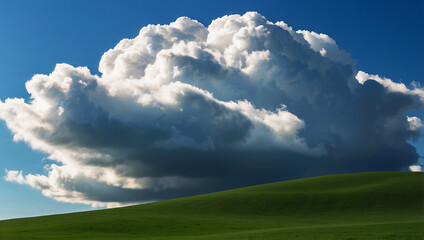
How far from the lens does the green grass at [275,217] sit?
100.0 feet

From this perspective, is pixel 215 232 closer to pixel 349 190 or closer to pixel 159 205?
pixel 159 205

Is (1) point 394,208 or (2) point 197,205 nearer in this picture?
(1) point 394,208

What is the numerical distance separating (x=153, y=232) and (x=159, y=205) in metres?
21.2

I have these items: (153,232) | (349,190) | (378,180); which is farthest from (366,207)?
→ (153,232)

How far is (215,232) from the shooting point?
1367 inches

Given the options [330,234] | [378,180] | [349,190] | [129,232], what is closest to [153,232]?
[129,232]

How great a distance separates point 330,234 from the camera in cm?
2708

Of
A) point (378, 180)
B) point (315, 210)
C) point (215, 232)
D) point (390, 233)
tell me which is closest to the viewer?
point (390, 233)

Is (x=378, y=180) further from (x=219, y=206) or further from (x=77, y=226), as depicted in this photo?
(x=77, y=226)

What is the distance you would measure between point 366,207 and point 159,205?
2488 cm

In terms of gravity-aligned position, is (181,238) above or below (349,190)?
below

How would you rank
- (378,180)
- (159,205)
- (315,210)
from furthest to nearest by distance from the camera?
(378,180)
(159,205)
(315,210)

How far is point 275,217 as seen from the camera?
45469 mm

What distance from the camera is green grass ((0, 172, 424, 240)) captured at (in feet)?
100.0
